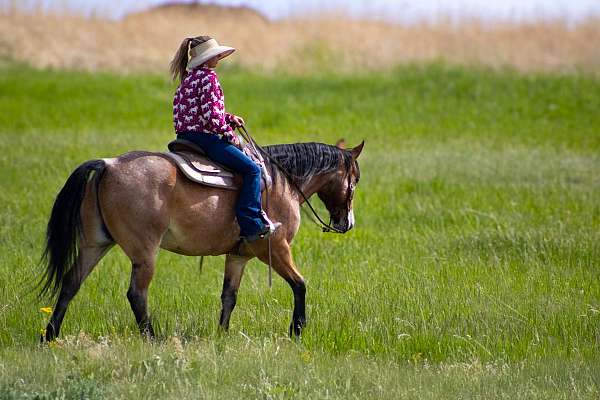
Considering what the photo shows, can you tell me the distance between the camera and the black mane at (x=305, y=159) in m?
8.51

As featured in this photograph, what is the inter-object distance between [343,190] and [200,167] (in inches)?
62.8

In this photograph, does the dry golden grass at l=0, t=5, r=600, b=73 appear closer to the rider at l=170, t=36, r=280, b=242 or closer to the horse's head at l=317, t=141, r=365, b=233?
the horse's head at l=317, t=141, r=365, b=233

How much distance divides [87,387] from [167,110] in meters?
17.3

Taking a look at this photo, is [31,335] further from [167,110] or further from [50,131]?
[167,110]

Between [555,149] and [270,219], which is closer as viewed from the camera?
[270,219]

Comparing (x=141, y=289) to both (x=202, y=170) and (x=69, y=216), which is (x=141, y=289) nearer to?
(x=69, y=216)

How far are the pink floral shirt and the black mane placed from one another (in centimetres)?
74

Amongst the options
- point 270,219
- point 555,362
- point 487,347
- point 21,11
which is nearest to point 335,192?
point 270,219

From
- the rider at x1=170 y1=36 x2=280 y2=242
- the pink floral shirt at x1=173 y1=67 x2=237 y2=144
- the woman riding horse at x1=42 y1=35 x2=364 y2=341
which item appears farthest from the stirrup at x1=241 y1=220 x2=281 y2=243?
the pink floral shirt at x1=173 y1=67 x2=237 y2=144

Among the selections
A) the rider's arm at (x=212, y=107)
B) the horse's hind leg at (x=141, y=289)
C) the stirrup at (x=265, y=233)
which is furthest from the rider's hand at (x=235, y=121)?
the horse's hind leg at (x=141, y=289)

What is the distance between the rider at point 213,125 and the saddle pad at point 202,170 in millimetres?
66

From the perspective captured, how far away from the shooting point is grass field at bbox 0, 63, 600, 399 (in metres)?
6.68

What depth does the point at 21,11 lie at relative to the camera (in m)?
33.4

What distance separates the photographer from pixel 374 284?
379 inches
